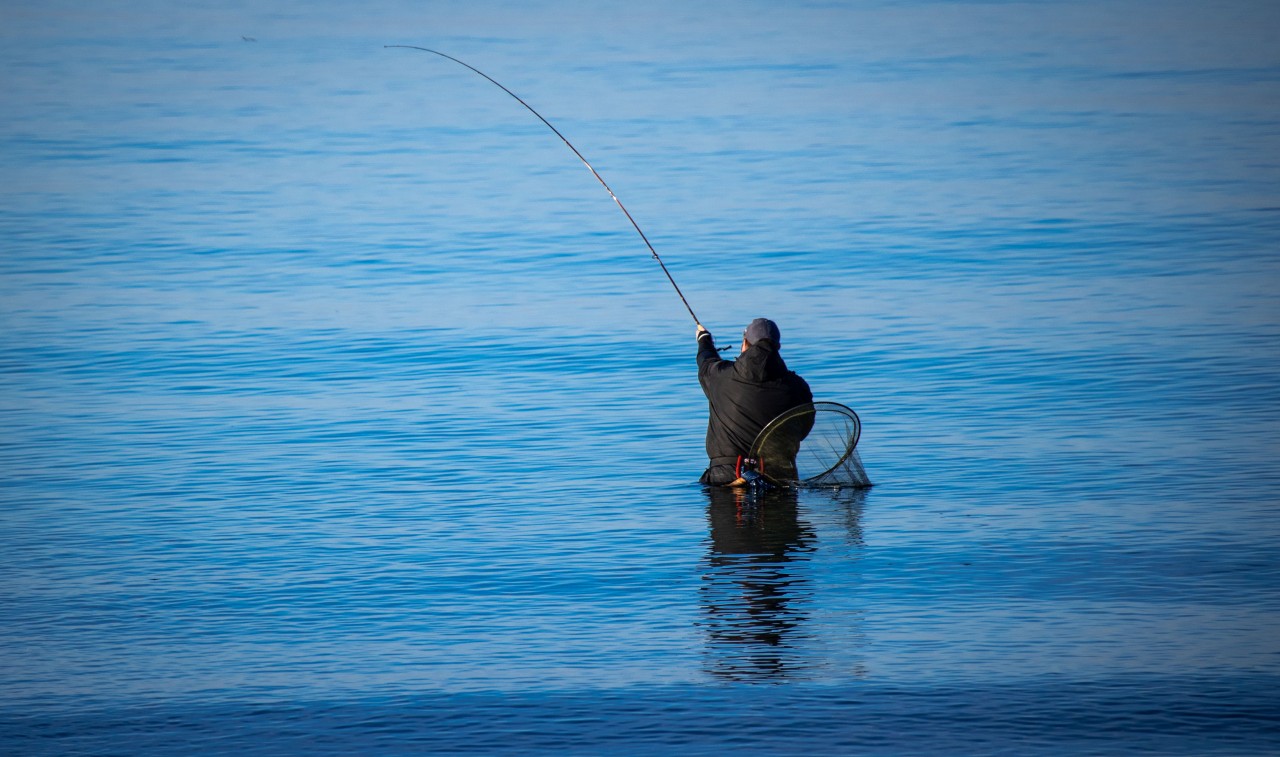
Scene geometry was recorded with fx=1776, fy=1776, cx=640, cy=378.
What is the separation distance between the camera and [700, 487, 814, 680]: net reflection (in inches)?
257

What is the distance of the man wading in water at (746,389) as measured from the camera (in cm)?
867

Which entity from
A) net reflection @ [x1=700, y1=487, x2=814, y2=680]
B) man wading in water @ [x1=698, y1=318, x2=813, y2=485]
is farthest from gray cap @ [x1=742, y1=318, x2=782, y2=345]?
net reflection @ [x1=700, y1=487, x2=814, y2=680]

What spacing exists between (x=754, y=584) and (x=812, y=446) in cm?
166

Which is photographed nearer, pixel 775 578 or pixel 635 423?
pixel 775 578

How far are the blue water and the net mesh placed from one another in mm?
161

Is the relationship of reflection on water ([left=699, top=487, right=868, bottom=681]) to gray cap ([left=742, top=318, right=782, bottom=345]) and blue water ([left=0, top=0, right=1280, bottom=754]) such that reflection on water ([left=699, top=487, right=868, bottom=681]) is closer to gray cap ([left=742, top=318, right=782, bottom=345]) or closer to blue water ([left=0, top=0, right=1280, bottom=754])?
blue water ([left=0, top=0, right=1280, bottom=754])

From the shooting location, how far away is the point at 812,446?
9055mm

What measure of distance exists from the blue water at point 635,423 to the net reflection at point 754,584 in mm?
31

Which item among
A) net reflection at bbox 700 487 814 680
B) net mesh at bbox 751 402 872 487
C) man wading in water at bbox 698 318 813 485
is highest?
man wading in water at bbox 698 318 813 485

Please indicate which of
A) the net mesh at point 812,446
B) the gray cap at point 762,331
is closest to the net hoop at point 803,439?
the net mesh at point 812,446

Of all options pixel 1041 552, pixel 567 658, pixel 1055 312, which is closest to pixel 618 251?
pixel 1055 312

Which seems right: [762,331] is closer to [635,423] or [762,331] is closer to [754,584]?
[754,584]

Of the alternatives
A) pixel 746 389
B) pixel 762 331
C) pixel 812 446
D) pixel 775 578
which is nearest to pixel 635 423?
pixel 812 446

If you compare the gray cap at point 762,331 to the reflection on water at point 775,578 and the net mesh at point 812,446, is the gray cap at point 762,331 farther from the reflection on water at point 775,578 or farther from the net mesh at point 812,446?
the reflection on water at point 775,578
